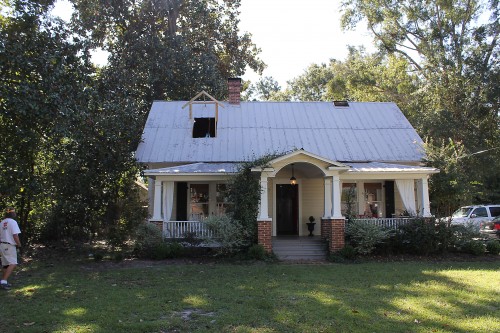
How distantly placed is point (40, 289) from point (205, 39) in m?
21.9

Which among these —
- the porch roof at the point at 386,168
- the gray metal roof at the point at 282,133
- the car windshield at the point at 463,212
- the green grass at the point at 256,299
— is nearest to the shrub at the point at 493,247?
the green grass at the point at 256,299

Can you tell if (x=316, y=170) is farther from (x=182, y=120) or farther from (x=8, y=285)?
(x=8, y=285)

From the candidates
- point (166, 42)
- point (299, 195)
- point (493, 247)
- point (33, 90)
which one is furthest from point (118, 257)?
point (166, 42)

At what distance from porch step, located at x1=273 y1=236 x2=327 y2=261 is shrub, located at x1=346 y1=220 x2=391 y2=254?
3.41 feet

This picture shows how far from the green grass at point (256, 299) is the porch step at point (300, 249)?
1.98 m

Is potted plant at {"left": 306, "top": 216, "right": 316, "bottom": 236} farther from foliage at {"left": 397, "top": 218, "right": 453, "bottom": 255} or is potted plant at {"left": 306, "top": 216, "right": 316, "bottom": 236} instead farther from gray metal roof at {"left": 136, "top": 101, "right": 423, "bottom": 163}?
foliage at {"left": 397, "top": 218, "right": 453, "bottom": 255}

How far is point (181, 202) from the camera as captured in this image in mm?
16234

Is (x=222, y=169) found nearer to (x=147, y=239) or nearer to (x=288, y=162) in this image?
(x=288, y=162)

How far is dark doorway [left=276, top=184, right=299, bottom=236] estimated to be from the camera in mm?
16812

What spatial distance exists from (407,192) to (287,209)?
4.45 m

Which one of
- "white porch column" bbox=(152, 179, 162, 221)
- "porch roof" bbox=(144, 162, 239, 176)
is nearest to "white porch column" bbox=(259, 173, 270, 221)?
"porch roof" bbox=(144, 162, 239, 176)

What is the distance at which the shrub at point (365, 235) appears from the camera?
13336 millimetres

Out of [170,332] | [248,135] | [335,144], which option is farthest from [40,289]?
[335,144]

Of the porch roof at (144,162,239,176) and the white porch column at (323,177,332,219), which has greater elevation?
the porch roof at (144,162,239,176)
